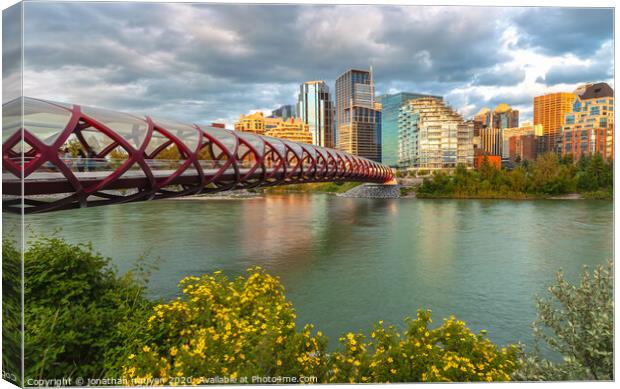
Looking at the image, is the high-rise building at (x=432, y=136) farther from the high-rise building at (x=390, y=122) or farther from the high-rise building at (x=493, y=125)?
the high-rise building at (x=493, y=125)

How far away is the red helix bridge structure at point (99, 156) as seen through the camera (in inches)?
152

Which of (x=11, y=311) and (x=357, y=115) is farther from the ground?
(x=357, y=115)

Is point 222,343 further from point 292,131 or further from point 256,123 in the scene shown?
point 292,131

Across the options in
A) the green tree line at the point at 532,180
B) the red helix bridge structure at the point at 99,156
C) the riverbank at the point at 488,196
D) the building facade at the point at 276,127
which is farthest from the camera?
the riverbank at the point at 488,196

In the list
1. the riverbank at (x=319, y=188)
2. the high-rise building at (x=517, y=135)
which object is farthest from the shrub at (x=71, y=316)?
the riverbank at (x=319, y=188)

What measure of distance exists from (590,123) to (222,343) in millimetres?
6811

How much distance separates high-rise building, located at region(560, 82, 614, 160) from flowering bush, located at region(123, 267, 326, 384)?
4.51 meters

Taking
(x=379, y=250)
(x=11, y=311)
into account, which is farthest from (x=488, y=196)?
(x=11, y=311)

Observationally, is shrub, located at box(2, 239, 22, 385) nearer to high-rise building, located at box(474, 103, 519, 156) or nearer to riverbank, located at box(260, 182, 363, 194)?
high-rise building, located at box(474, 103, 519, 156)

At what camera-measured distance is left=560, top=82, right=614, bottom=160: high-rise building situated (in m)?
5.25

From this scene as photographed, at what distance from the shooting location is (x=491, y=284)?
8.19m

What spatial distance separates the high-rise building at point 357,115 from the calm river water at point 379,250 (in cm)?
326

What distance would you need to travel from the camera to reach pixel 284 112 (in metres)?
8.81

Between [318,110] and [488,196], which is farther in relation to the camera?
[488,196]
